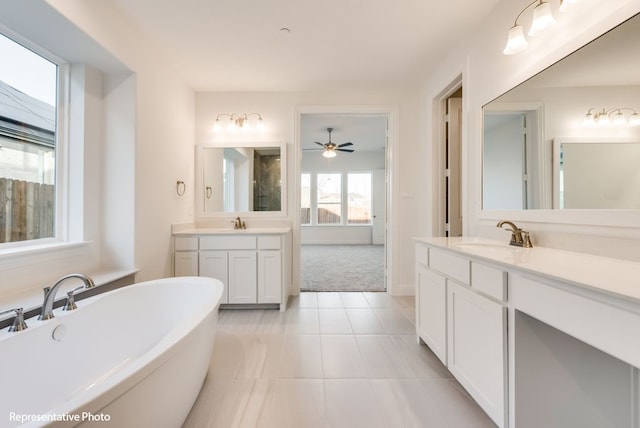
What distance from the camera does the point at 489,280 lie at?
128 centimetres

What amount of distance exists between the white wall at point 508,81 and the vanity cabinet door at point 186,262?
2.62 meters

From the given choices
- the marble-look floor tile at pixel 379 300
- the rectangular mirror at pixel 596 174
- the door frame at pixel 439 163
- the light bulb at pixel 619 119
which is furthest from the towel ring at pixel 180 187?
the light bulb at pixel 619 119

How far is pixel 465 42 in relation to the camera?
2.35m

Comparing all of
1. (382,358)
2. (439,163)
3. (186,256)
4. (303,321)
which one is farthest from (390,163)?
(186,256)

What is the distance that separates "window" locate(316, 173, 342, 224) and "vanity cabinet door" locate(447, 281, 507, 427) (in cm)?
603

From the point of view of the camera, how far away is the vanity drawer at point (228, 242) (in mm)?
2844

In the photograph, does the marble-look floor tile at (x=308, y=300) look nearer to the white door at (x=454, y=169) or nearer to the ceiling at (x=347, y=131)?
the white door at (x=454, y=169)

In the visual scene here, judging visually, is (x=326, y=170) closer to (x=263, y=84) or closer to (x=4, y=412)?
(x=263, y=84)

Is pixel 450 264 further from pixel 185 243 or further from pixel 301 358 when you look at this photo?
pixel 185 243

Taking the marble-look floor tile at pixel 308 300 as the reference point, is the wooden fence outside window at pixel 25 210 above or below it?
above

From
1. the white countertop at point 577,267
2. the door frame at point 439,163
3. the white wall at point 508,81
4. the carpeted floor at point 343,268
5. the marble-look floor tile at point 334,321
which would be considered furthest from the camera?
the carpeted floor at point 343,268

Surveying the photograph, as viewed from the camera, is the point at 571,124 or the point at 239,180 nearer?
the point at 571,124

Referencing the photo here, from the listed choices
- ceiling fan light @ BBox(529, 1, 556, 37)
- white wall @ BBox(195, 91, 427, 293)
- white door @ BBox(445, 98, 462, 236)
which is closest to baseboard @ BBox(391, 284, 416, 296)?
white wall @ BBox(195, 91, 427, 293)

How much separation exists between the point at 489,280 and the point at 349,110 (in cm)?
266
